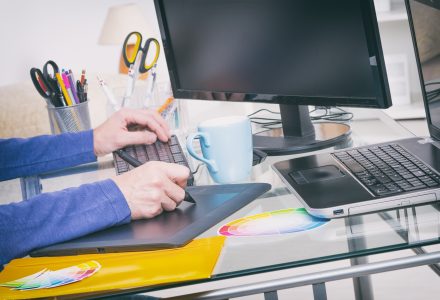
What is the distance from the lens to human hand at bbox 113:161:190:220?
3.81ft

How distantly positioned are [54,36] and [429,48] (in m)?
2.99

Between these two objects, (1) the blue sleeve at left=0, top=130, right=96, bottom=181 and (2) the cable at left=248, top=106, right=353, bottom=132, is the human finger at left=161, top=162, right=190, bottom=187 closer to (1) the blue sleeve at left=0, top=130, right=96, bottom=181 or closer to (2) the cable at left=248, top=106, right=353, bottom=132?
(1) the blue sleeve at left=0, top=130, right=96, bottom=181

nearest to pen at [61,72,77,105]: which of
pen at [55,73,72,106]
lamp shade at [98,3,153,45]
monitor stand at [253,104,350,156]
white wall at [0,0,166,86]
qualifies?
pen at [55,73,72,106]

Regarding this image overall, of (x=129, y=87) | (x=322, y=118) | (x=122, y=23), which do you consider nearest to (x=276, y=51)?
(x=322, y=118)

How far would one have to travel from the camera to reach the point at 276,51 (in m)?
1.50

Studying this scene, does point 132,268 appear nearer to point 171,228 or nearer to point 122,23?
point 171,228

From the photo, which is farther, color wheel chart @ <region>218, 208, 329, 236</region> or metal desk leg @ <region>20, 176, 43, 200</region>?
metal desk leg @ <region>20, 176, 43, 200</region>

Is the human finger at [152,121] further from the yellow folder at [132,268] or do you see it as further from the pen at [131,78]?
the yellow folder at [132,268]

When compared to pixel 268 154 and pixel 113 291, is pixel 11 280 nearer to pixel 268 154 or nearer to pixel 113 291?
pixel 113 291

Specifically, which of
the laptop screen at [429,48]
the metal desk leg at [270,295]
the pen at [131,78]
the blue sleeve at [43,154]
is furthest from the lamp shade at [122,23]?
the metal desk leg at [270,295]

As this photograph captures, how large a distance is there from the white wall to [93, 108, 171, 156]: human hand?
238 centimetres

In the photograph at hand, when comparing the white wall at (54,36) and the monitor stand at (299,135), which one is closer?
the monitor stand at (299,135)

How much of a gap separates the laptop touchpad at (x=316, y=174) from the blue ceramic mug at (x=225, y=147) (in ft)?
0.42

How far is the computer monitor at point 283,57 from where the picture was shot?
1.33 meters
